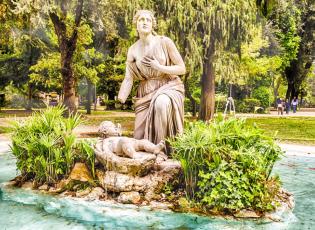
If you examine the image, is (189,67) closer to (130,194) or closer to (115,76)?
(115,76)

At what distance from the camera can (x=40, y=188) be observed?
20.9 ft

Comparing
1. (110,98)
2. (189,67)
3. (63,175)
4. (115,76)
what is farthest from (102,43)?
(63,175)

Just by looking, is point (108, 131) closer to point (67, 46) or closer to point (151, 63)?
point (151, 63)

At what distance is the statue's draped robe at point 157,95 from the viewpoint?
6.32m

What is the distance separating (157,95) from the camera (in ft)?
20.8

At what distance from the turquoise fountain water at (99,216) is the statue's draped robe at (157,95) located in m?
1.37

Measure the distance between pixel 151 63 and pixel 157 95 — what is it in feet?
1.62

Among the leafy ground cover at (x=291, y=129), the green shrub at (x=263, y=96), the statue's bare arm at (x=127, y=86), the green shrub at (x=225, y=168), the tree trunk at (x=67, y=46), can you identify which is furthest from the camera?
the green shrub at (x=263, y=96)

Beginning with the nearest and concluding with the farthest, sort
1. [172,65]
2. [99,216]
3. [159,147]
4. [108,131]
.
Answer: [99,216] < [159,147] < [108,131] < [172,65]

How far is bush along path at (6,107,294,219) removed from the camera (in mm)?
5336

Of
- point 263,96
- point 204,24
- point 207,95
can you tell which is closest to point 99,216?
point 204,24

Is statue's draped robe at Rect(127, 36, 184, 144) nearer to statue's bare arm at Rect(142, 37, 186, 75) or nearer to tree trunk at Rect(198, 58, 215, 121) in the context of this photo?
statue's bare arm at Rect(142, 37, 186, 75)

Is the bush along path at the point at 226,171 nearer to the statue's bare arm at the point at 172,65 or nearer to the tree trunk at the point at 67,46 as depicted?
the statue's bare arm at the point at 172,65

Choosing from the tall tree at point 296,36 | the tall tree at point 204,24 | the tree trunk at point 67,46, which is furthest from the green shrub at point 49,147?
the tall tree at point 296,36
